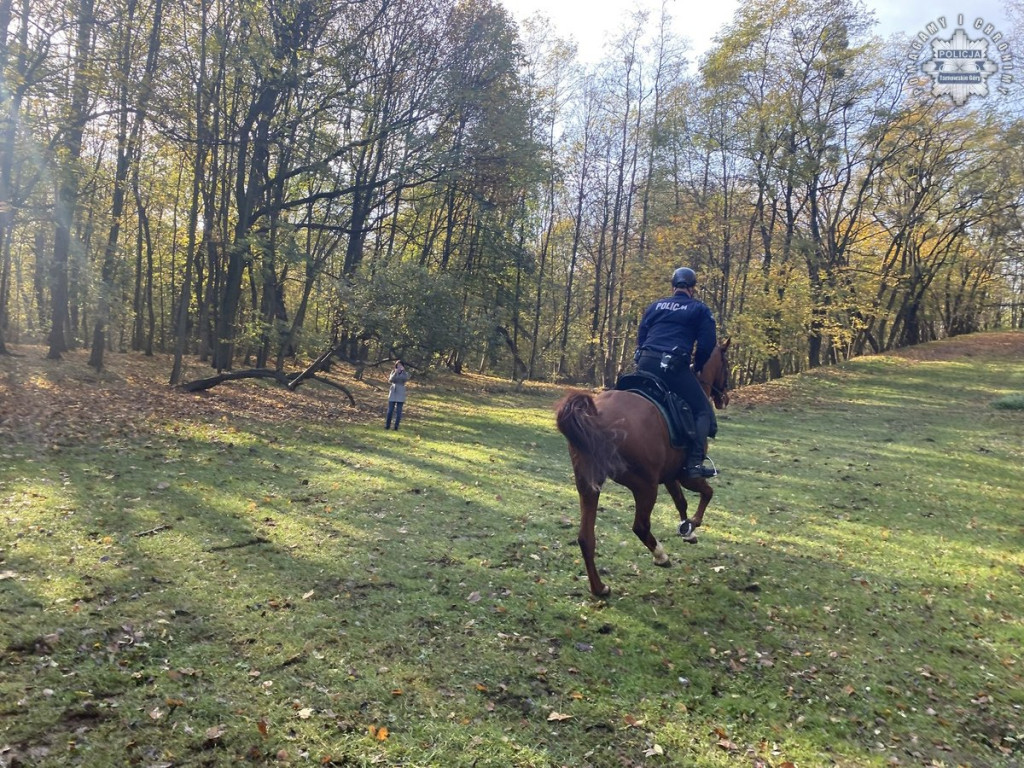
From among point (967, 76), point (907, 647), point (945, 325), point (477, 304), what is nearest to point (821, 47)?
point (967, 76)

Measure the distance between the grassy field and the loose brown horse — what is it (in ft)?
2.67

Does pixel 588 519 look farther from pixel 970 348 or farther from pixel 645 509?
pixel 970 348

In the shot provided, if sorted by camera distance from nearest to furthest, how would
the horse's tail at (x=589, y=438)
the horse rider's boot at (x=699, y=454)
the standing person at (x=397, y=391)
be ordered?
the horse's tail at (x=589, y=438), the horse rider's boot at (x=699, y=454), the standing person at (x=397, y=391)

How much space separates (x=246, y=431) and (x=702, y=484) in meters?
11.4

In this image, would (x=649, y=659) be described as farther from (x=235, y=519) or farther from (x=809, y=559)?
(x=235, y=519)

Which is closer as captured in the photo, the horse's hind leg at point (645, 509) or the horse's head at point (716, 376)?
the horse's hind leg at point (645, 509)

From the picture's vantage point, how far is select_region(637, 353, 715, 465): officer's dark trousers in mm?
6211

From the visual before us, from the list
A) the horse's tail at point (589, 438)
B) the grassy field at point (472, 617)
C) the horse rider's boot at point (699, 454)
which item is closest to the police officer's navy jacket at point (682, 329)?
the horse rider's boot at point (699, 454)

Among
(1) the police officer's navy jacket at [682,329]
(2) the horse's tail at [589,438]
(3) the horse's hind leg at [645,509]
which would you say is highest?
(1) the police officer's navy jacket at [682,329]

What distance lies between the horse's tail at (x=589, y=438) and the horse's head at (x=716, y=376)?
1.80 m

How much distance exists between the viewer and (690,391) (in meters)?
6.29

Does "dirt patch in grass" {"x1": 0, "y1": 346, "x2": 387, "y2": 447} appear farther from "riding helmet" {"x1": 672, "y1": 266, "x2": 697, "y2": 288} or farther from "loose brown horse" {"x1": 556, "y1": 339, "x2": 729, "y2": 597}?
"riding helmet" {"x1": 672, "y1": 266, "x2": 697, "y2": 288}

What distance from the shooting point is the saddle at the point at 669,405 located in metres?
6.05

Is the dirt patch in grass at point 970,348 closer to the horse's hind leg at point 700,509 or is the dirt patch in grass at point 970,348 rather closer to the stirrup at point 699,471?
the horse's hind leg at point 700,509
